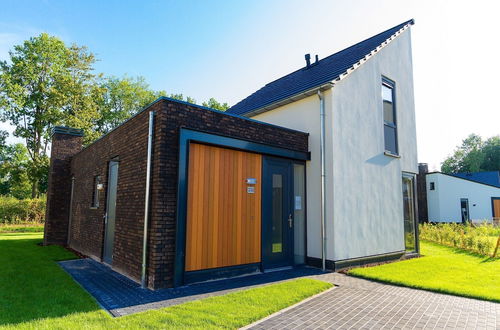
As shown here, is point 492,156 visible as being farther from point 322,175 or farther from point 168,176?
point 168,176

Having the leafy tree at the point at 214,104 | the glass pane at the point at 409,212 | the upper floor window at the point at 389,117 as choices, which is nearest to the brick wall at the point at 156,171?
the upper floor window at the point at 389,117

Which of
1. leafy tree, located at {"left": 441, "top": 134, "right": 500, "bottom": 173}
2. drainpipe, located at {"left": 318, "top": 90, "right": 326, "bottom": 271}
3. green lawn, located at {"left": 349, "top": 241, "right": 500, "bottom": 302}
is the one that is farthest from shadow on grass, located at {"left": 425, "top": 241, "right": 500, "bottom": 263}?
leafy tree, located at {"left": 441, "top": 134, "right": 500, "bottom": 173}

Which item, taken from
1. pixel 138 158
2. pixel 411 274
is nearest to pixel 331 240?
pixel 411 274

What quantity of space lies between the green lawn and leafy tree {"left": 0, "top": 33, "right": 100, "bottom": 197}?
24825 millimetres

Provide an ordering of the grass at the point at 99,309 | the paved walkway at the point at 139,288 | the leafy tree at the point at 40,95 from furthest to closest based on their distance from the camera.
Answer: the leafy tree at the point at 40,95, the paved walkway at the point at 139,288, the grass at the point at 99,309

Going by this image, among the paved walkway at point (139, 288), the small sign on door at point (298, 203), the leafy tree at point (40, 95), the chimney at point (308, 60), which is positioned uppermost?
the leafy tree at point (40, 95)

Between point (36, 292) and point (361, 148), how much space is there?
817 centimetres

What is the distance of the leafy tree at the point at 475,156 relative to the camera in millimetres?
56094

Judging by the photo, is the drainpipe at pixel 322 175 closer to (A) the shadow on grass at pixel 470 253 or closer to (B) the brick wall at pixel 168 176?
(B) the brick wall at pixel 168 176

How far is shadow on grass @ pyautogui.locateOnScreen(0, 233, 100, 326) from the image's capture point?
4211mm

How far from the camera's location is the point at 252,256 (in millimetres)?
6918

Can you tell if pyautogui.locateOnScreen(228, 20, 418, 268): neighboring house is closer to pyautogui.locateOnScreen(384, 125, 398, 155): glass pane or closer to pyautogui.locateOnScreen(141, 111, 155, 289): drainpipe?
pyautogui.locateOnScreen(384, 125, 398, 155): glass pane

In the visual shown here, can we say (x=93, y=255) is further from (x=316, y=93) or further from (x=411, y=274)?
(x=411, y=274)

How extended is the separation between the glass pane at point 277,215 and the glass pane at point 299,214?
1.80 feet
